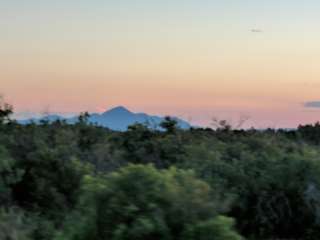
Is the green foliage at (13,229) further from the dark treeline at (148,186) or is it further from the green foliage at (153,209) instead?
the green foliage at (153,209)

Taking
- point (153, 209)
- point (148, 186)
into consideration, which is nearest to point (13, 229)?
point (148, 186)

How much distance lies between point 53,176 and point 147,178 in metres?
8.62

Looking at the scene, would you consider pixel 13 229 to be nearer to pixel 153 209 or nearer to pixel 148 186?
pixel 148 186

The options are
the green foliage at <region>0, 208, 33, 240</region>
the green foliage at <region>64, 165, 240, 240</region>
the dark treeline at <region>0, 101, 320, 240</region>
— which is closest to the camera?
the green foliage at <region>64, 165, 240, 240</region>

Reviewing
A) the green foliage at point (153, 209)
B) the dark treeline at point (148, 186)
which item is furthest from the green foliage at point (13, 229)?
the green foliage at point (153, 209)

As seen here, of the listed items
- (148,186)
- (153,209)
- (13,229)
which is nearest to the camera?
(153,209)

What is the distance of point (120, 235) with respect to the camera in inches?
372

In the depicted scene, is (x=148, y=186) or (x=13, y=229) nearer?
(x=148, y=186)

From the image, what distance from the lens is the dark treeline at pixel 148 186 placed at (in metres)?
9.70

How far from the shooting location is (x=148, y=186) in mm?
9891

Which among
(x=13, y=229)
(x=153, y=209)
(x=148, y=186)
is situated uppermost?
(x=148, y=186)

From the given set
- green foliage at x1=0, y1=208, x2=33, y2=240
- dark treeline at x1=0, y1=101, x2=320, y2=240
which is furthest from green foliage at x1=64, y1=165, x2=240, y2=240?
green foliage at x1=0, y1=208, x2=33, y2=240

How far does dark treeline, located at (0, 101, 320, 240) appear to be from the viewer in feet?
31.8

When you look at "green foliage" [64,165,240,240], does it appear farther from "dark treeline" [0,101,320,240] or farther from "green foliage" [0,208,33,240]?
"green foliage" [0,208,33,240]
